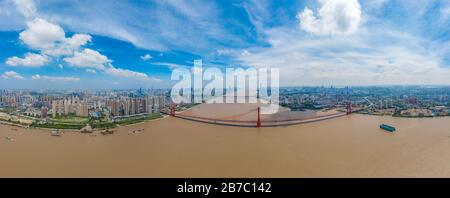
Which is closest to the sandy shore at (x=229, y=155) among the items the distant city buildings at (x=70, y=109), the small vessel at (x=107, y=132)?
the small vessel at (x=107, y=132)

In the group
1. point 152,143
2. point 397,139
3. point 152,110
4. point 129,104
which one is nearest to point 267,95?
point 152,110

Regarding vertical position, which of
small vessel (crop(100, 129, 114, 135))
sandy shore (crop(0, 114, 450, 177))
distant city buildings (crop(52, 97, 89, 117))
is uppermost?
distant city buildings (crop(52, 97, 89, 117))

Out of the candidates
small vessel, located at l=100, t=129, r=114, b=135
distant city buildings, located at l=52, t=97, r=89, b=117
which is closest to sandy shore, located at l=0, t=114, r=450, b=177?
small vessel, located at l=100, t=129, r=114, b=135

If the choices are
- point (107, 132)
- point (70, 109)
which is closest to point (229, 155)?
point (107, 132)

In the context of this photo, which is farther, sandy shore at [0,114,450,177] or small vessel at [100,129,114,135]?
small vessel at [100,129,114,135]

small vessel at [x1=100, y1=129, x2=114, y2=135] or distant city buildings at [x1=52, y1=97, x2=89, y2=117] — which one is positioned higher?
distant city buildings at [x1=52, y1=97, x2=89, y2=117]

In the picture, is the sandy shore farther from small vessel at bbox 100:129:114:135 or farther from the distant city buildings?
the distant city buildings

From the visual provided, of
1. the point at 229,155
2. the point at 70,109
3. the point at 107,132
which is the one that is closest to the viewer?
the point at 229,155

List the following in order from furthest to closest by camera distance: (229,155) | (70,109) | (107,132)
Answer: (70,109) < (107,132) < (229,155)

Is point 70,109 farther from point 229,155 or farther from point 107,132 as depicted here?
point 229,155
